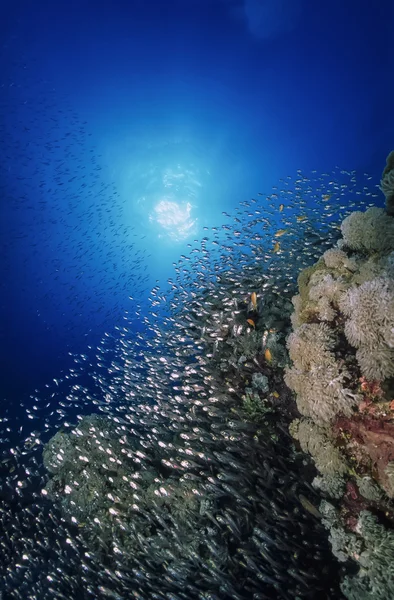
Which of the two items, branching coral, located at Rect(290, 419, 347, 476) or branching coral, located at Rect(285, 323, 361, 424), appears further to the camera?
branching coral, located at Rect(290, 419, 347, 476)

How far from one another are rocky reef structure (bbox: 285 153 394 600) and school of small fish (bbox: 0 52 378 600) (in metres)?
0.74

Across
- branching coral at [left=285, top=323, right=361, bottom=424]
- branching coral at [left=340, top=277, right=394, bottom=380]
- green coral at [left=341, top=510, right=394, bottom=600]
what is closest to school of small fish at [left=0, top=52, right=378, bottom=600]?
green coral at [left=341, top=510, right=394, bottom=600]

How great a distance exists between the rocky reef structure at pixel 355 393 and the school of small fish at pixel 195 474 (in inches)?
29.3

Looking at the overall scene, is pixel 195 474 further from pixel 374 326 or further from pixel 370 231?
pixel 370 231

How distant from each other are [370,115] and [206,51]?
40.6 ft

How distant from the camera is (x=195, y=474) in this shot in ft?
24.6

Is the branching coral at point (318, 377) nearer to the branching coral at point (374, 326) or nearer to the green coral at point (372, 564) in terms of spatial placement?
the branching coral at point (374, 326)

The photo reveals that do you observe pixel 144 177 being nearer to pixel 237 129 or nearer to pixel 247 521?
pixel 237 129

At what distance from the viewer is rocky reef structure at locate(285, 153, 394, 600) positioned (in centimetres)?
448

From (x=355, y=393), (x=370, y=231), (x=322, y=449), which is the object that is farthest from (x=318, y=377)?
(x=370, y=231)

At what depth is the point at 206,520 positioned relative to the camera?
7.10 meters

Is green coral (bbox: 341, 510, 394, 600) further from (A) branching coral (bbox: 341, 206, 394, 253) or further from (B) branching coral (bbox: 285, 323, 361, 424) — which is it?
(A) branching coral (bbox: 341, 206, 394, 253)

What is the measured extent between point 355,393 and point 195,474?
4.41 metres

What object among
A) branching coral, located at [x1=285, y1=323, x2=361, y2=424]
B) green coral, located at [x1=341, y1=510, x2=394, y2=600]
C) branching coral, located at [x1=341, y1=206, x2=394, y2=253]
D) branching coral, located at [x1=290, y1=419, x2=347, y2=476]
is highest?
branching coral, located at [x1=341, y1=206, x2=394, y2=253]
